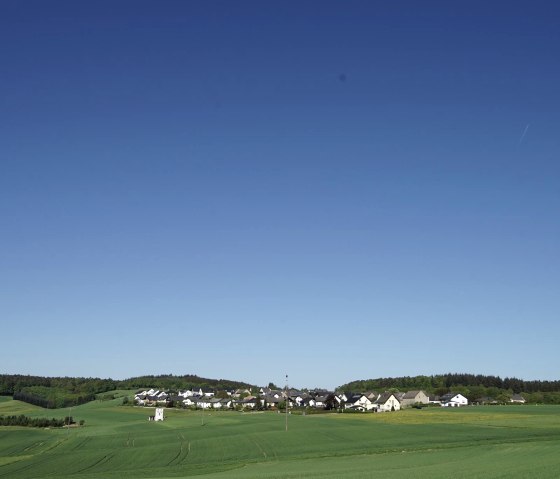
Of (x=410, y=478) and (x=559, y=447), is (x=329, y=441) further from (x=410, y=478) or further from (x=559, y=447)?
(x=410, y=478)

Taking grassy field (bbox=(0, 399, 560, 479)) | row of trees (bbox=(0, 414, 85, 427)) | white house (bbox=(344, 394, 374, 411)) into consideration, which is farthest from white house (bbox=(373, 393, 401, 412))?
row of trees (bbox=(0, 414, 85, 427))

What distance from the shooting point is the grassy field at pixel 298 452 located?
40.3 m

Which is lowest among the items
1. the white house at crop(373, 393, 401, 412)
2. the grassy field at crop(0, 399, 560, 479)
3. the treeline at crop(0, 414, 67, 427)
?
the grassy field at crop(0, 399, 560, 479)

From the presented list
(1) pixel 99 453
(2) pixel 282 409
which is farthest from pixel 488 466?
(2) pixel 282 409

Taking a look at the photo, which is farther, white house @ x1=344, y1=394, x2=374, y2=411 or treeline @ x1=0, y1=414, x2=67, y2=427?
white house @ x1=344, y1=394, x2=374, y2=411

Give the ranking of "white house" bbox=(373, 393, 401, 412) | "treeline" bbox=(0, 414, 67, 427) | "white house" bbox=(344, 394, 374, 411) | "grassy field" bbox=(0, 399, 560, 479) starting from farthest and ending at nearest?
"white house" bbox=(344, 394, 374, 411), "white house" bbox=(373, 393, 401, 412), "treeline" bbox=(0, 414, 67, 427), "grassy field" bbox=(0, 399, 560, 479)

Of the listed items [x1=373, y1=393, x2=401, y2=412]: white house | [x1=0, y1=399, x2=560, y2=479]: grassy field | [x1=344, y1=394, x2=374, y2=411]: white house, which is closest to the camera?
[x1=0, y1=399, x2=560, y2=479]: grassy field

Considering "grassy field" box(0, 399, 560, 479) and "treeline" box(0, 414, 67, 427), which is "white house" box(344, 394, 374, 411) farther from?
"grassy field" box(0, 399, 560, 479)

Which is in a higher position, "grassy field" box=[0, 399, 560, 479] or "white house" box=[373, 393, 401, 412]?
"white house" box=[373, 393, 401, 412]

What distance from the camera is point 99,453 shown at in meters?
70.5

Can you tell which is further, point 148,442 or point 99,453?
point 148,442

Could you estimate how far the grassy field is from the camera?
1587 inches

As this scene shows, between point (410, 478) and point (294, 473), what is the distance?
9751 millimetres

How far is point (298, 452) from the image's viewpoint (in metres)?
61.7
